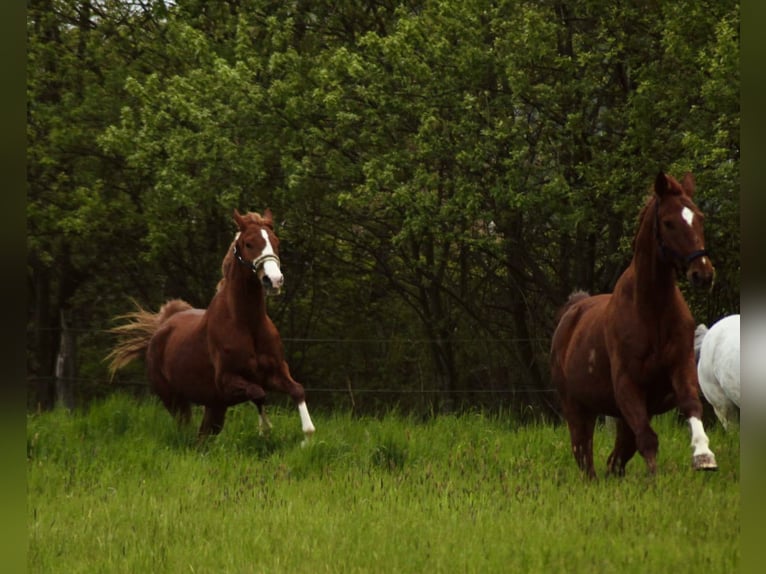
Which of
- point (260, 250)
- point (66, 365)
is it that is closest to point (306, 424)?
point (260, 250)

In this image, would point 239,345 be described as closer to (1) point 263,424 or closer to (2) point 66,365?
(1) point 263,424

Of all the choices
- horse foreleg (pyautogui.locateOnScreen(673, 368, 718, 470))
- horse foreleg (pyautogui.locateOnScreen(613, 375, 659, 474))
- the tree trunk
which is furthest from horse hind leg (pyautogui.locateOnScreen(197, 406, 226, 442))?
the tree trunk

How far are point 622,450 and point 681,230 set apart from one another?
7.20ft

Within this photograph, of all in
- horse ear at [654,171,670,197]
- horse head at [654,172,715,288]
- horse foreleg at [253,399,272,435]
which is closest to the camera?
horse head at [654,172,715,288]

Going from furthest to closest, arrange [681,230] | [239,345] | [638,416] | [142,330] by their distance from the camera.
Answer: [142,330], [239,345], [638,416], [681,230]

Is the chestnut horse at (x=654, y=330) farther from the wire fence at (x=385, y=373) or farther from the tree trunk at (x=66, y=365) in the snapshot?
the tree trunk at (x=66, y=365)

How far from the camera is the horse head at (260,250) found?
33.3 feet

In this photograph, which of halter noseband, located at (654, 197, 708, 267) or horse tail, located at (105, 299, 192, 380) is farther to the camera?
horse tail, located at (105, 299, 192, 380)

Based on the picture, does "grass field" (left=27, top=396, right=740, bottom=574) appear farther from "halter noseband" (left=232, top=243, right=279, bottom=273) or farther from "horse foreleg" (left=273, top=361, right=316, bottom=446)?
"halter noseband" (left=232, top=243, right=279, bottom=273)

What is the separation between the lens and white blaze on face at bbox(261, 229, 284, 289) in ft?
33.1

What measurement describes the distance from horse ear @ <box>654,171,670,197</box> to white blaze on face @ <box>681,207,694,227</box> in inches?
8.6

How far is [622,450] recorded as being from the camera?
859 cm

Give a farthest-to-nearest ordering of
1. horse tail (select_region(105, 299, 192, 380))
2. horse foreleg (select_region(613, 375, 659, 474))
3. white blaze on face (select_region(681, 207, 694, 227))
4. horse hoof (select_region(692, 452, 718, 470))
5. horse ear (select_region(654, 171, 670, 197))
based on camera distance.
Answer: horse tail (select_region(105, 299, 192, 380)), horse foreleg (select_region(613, 375, 659, 474)), horse ear (select_region(654, 171, 670, 197)), white blaze on face (select_region(681, 207, 694, 227)), horse hoof (select_region(692, 452, 718, 470))

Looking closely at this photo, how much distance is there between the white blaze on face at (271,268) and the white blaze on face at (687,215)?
403 cm
